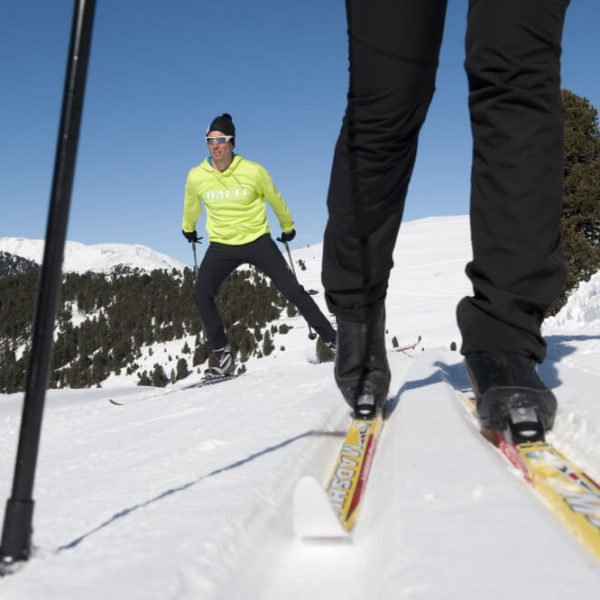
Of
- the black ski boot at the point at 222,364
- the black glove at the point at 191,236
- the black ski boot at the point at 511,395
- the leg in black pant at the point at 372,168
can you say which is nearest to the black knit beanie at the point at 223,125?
the black glove at the point at 191,236

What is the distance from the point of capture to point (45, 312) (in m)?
0.75

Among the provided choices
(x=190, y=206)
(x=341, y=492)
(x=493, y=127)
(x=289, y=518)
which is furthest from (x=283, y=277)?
(x=289, y=518)

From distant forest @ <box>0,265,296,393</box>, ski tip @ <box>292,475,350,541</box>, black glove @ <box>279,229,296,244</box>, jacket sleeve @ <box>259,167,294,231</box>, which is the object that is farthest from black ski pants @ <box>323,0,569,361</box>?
distant forest @ <box>0,265,296,393</box>

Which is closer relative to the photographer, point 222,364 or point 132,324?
point 222,364

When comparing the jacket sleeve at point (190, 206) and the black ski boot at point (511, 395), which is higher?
the jacket sleeve at point (190, 206)

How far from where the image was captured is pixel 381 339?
177 centimetres

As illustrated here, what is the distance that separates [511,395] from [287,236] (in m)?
5.31

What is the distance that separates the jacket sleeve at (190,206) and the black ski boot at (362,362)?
14.7 ft

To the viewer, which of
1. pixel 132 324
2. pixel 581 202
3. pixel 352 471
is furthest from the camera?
pixel 132 324

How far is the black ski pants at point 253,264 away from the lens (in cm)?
560

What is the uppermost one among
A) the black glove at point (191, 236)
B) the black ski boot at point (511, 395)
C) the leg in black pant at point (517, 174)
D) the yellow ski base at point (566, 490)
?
the black glove at point (191, 236)

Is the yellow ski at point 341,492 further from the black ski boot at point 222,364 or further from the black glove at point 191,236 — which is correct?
the black glove at point 191,236

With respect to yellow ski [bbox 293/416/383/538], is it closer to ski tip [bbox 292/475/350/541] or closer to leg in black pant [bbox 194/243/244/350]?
ski tip [bbox 292/475/350/541]

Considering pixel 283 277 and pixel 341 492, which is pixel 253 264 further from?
pixel 341 492
